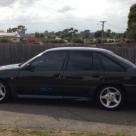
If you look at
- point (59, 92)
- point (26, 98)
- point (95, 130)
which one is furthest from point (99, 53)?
point (95, 130)

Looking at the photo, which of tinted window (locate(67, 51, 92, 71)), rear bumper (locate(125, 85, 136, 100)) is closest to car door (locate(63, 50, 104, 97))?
tinted window (locate(67, 51, 92, 71))

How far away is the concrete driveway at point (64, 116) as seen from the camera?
8939mm

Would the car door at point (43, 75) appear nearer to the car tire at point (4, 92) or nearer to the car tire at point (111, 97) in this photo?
the car tire at point (4, 92)

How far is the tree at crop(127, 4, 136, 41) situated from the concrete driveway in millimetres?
33745

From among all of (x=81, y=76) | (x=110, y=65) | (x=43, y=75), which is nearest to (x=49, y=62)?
(x=43, y=75)

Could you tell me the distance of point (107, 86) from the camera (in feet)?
35.9

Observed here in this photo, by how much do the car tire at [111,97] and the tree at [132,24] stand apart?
112ft

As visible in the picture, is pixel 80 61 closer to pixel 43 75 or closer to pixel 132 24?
pixel 43 75

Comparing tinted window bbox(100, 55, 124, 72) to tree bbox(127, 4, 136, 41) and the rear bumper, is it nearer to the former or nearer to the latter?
the rear bumper

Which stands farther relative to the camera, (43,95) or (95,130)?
(43,95)

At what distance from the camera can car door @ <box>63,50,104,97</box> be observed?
1105 cm

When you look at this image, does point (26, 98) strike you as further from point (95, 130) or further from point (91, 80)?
point (95, 130)

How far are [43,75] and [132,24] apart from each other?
35.6 meters

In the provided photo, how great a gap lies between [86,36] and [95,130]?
192ft
